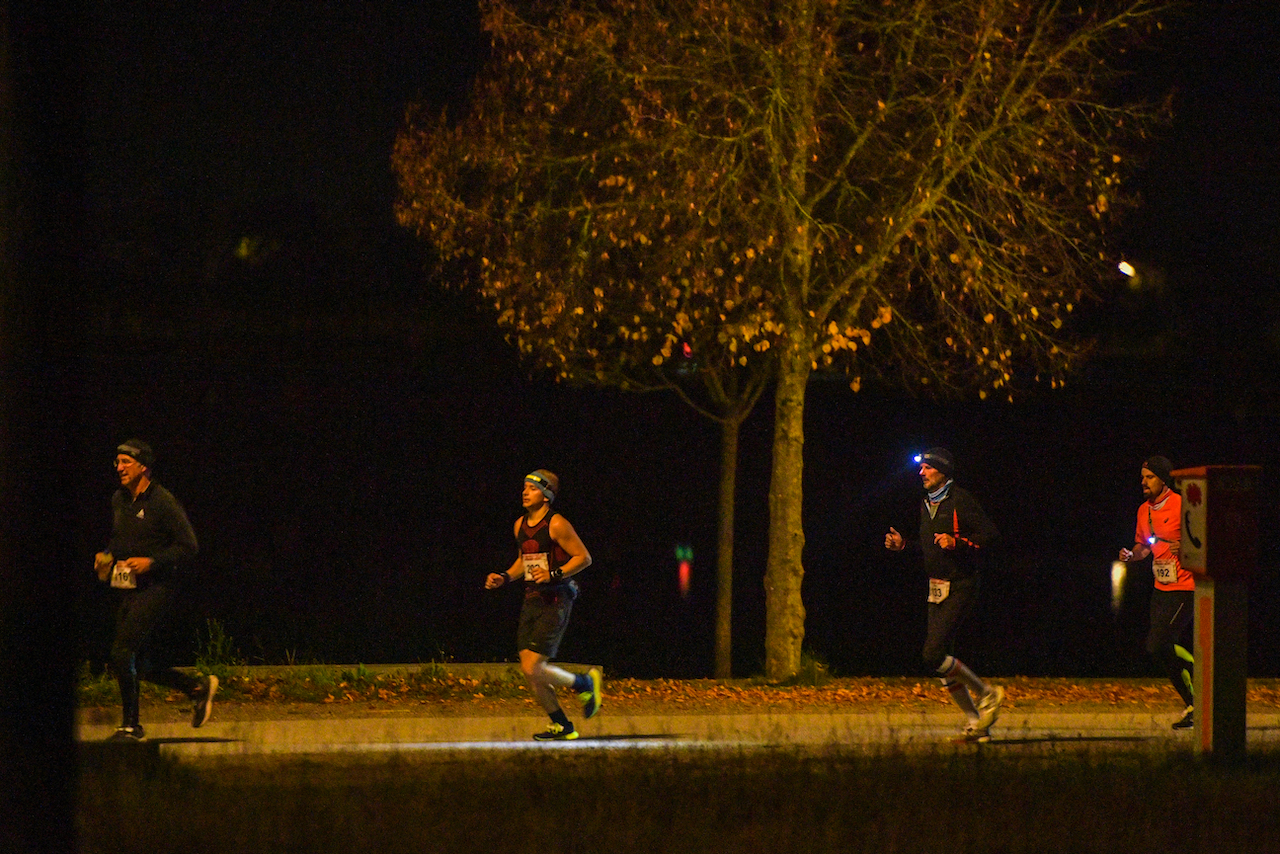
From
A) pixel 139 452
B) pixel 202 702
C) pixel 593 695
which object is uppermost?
pixel 139 452

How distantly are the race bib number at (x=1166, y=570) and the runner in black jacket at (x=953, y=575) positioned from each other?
130 cm

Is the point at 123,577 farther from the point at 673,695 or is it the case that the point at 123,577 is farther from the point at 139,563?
the point at 673,695

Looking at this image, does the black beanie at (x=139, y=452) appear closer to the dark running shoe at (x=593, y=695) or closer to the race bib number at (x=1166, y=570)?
the dark running shoe at (x=593, y=695)

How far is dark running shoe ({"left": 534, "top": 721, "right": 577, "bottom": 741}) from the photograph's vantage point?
462 inches

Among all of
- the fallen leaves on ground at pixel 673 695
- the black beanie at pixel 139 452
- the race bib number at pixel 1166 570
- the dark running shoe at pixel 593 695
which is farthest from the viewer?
the fallen leaves on ground at pixel 673 695

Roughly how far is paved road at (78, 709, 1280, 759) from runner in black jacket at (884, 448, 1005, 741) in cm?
28

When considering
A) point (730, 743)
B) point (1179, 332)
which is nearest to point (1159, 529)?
point (730, 743)

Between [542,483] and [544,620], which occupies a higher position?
[542,483]

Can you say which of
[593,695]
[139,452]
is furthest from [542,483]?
[139,452]

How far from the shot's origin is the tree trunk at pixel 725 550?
651 inches

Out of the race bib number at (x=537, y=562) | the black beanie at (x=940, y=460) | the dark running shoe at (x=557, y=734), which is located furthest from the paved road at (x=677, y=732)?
the black beanie at (x=940, y=460)

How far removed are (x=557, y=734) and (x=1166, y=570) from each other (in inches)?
172

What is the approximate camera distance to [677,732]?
12.4 meters

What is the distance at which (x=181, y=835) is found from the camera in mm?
6543
